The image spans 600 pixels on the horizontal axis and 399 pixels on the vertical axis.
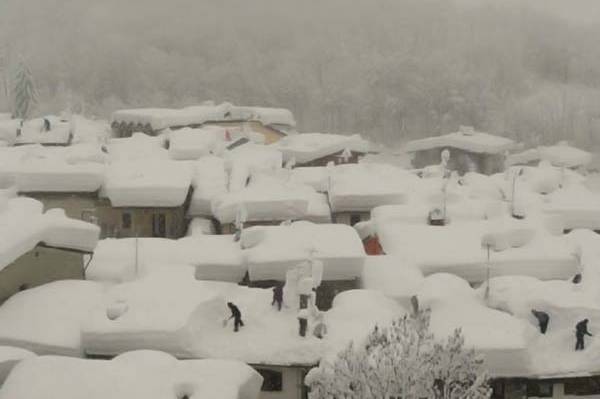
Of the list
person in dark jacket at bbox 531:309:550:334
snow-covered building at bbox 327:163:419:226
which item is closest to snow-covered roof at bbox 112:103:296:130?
snow-covered building at bbox 327:163:419:226

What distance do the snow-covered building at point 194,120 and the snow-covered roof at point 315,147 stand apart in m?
8.20

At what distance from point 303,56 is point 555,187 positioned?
111 meters

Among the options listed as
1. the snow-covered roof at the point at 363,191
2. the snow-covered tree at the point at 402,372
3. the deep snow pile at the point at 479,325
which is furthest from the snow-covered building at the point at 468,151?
the snow-covered tree at the point at 402,372

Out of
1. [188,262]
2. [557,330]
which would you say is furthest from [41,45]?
[557,330]

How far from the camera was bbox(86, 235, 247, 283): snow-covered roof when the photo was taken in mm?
31875

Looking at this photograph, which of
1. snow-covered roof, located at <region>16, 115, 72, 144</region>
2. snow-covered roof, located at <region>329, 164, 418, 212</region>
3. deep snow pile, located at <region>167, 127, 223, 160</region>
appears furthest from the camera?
snow-covered roof, located at <region>16, 115, 72, 144</region>

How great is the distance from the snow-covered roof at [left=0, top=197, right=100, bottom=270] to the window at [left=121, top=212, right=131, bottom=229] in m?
10.5

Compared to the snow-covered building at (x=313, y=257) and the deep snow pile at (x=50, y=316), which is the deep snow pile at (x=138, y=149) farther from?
the deep snow pile at (x=50, y=316)

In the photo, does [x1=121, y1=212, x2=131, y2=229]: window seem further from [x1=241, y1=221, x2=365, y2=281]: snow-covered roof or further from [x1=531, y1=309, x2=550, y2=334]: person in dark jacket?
[x1=531, y1=309, x2=550, y2=334]: person in dark jacket

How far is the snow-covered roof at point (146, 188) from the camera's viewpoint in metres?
42.0

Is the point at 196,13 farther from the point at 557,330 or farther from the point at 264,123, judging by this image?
the point at 557,330

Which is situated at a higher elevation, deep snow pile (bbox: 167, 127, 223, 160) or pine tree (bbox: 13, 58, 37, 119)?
pine tree (bbox: 13, 58, 37, 119)

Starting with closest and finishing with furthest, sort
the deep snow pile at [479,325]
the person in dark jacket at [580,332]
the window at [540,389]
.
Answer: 1. the deep snow pile at [479,325]
2. the window at [540,389]
3. the person in dark jacket at [580,332]

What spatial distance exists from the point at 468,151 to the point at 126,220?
42.4 metres
